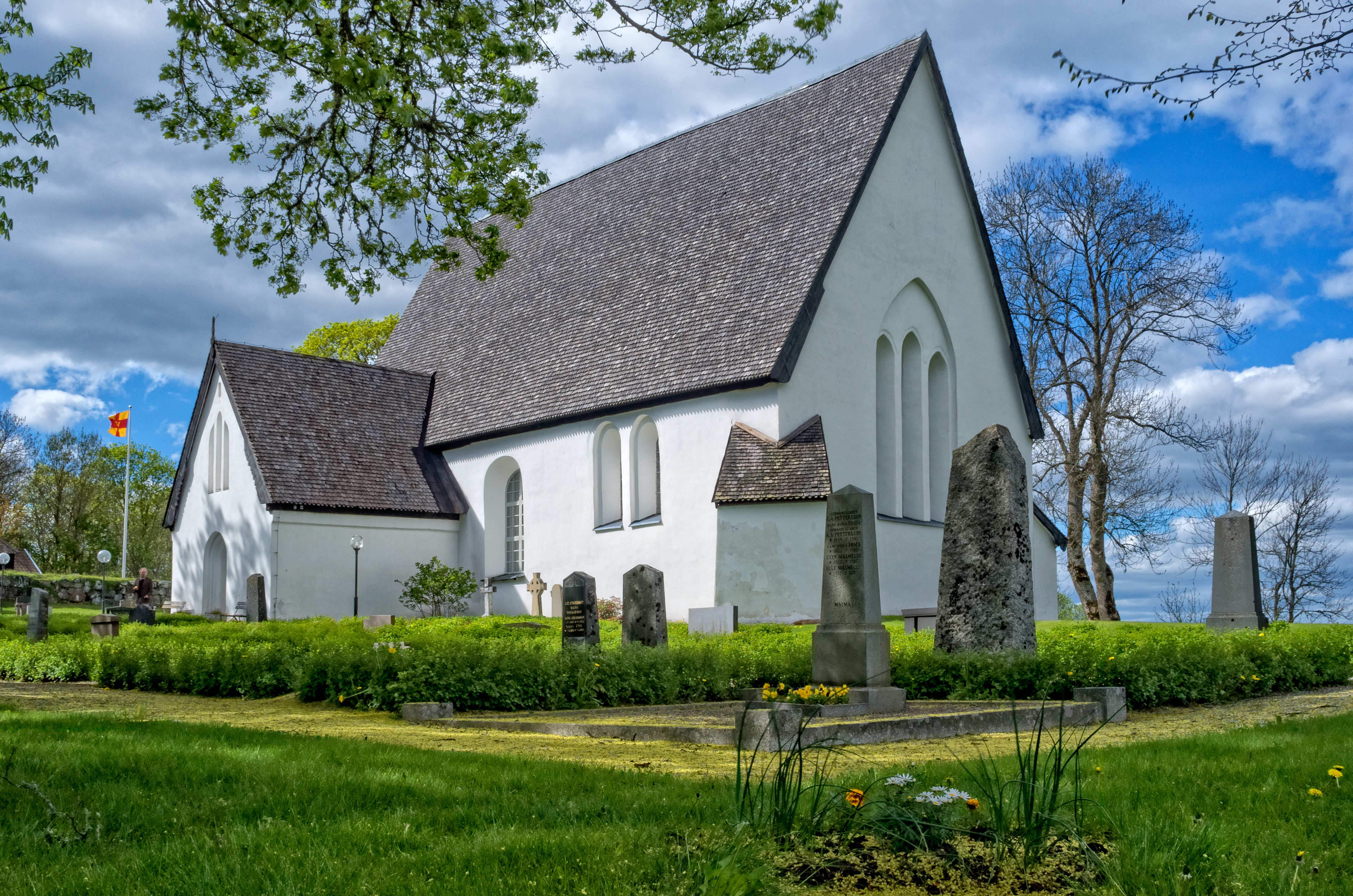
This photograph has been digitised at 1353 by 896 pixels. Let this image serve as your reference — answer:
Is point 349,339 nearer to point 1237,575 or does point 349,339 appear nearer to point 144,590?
point 144,590

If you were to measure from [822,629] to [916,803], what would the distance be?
6.90 meters

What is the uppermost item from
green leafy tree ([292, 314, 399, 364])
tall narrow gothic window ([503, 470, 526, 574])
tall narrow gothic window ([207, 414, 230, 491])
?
green leafy tree ([292, 314, 399, 364])

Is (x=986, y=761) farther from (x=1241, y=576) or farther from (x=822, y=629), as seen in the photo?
(x=1241, y=576)

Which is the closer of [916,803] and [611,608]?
[916,803]

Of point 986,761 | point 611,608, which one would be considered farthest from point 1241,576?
point 986,761

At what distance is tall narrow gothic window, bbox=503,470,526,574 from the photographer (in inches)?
1155

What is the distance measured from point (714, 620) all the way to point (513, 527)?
34.8 feet

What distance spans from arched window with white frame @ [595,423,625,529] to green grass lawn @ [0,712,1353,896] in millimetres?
18929

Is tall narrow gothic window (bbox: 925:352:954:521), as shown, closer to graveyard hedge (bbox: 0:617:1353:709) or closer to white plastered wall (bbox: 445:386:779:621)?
white plastered wall (bbox: 445:386:779:621)

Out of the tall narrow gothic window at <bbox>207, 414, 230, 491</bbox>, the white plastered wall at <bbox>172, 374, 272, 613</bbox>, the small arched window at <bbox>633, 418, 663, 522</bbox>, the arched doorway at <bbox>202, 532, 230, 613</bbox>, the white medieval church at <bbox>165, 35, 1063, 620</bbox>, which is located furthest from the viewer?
the arched doorway at <bbox>202, 532, 230, 613</bbox>

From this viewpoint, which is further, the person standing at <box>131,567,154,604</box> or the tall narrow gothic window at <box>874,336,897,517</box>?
the person standing at <box>131,567,154,604</box>

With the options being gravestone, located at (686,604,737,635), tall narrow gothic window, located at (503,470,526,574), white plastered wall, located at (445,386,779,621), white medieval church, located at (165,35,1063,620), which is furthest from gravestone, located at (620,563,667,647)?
tall narrow gothic window, located at (503,470,526,574)

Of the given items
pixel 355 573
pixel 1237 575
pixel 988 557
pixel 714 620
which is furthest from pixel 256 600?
pixel 1237 575

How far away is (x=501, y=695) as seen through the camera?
38.2ft
